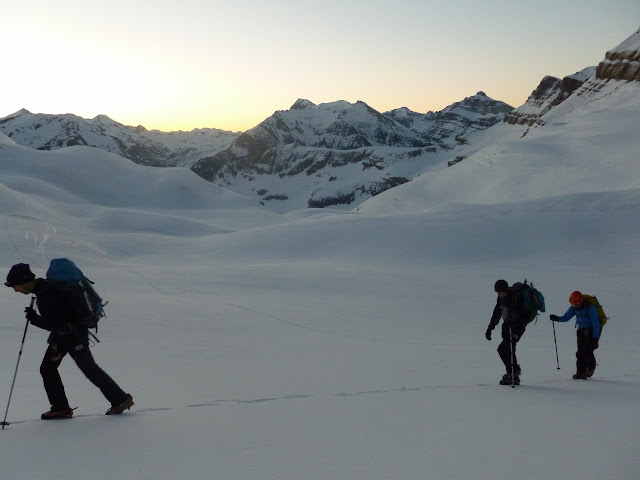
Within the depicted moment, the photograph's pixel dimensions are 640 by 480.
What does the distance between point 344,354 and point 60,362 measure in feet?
23.7

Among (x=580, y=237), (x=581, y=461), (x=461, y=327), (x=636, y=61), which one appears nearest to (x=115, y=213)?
(x=580, y=237)

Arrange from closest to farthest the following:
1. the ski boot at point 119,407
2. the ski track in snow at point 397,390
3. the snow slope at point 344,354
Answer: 1. the snow slope at point 344,354
2. the ski boot at point 119,407
3. the ski track in snow at point 397,390

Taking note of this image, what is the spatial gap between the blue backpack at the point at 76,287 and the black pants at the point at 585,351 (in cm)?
829

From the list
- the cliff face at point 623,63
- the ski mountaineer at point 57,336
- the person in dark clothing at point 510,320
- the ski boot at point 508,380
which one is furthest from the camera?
the cliff face at point 623,63

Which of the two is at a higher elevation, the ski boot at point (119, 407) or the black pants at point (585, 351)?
the ski boot at point (119, 407)

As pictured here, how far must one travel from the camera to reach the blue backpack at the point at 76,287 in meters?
5.68

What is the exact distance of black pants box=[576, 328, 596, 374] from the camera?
994 centimetres

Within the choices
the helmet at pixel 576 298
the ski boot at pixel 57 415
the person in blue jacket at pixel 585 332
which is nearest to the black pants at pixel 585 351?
the person in blue jacket at pixel 585 332

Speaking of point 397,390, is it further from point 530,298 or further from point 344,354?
point 344,354

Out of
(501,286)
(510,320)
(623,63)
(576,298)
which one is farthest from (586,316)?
(623,63)

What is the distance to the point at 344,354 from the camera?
1221 centimetres

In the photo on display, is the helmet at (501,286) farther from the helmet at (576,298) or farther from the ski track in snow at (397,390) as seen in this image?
the helmet at (576,298)

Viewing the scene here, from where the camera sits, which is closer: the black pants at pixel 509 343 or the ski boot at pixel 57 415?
the ski boot at pixel 57 415

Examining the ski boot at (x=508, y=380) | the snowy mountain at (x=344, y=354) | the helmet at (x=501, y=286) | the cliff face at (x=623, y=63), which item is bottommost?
the ski boot at (x=508, y=380)
